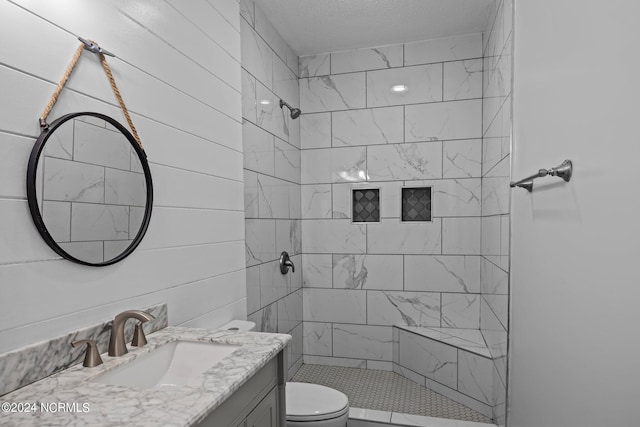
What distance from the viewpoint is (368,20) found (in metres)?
2.57

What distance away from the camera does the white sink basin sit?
45.6 inches

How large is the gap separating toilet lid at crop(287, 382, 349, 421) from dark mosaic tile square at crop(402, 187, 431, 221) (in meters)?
1.50

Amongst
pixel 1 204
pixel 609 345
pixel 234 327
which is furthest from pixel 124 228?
pixel 609 345

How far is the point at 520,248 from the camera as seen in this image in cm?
163

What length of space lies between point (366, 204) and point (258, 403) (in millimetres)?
2076

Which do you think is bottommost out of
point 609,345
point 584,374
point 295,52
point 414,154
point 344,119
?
point 584,374

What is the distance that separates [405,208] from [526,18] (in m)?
1.64

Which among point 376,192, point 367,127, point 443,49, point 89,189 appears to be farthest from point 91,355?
point 443,49

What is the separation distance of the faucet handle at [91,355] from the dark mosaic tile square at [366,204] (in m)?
2.24

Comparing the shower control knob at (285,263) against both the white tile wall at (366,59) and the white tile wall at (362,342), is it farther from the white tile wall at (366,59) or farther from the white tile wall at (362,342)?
the white tile wall at (366,59)

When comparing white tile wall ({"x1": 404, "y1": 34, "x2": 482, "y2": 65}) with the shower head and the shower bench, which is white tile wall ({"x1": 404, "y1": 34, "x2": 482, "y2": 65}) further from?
the shower bench

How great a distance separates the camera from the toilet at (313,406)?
176 centimetres

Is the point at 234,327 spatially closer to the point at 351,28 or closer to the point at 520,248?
the point at 520,248

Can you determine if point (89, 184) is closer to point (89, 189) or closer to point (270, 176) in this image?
point (89, 189)
